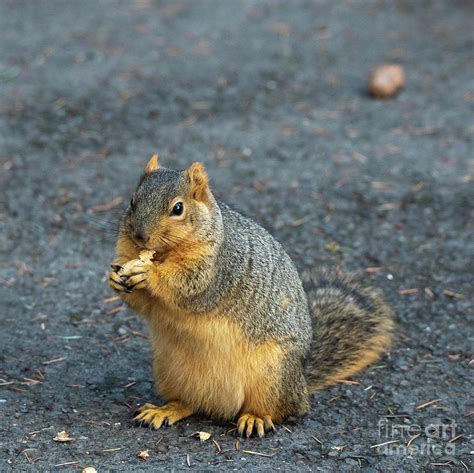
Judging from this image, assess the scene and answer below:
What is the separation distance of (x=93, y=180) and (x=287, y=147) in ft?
4.57

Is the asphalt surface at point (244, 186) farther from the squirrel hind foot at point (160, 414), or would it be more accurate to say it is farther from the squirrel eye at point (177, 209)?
the squirrel eye at point (177, 209)

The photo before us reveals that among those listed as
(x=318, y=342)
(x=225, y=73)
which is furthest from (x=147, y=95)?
(x=318, y=342)

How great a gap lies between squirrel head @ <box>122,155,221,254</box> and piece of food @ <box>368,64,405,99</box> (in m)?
3.71

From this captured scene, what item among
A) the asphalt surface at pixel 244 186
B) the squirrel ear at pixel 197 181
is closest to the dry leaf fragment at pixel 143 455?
the asphalt surface at pixel 244 186

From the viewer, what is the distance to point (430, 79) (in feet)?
22.9

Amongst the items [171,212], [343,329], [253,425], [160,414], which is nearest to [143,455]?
[160,414]

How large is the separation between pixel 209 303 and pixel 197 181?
455mm

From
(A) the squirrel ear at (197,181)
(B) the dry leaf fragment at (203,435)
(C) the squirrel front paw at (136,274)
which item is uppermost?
(A) the squirrel ear at (197,181)

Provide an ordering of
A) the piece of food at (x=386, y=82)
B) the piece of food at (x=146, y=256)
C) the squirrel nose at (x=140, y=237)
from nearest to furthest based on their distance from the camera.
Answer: the squirrel nose at (x=140, y=237) → the piece of food at (x=146, y=256) → the piece of food at (x=386, y=82)

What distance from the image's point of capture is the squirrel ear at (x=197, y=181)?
3176mm

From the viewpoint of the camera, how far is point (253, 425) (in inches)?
131

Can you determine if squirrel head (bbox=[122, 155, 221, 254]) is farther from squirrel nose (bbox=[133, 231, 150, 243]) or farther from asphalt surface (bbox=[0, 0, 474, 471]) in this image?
asphalt surface (bbox=[0, 0, 474, 471])

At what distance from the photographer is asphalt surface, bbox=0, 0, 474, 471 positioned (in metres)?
3.37

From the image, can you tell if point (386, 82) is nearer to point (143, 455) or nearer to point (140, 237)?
point (140, 237)
